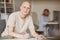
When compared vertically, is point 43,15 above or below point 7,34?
above

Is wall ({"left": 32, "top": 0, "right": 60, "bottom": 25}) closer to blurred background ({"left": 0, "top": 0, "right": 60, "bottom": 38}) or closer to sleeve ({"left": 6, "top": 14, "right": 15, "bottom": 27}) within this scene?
blurred background ({"left": 0, "top": 0, "right": 60, "bottom": 38})

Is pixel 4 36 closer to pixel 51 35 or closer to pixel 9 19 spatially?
pixel 9 19

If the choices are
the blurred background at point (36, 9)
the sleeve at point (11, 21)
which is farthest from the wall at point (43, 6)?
the sleeve at point (11, 21)

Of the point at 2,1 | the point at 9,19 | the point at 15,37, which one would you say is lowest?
the point at 15,37

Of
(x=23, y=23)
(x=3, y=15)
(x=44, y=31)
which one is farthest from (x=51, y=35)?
(x=3, y=15)

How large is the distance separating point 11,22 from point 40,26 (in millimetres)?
178

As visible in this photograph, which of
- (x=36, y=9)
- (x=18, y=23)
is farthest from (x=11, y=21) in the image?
(x=36, y=9)

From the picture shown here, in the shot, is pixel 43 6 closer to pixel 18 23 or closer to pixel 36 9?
pixel 36 9

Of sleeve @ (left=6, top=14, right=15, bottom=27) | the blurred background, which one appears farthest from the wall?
sleeve @ (left=6, top=14, right=15, bottom=27)

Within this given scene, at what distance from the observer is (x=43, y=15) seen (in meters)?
0.75

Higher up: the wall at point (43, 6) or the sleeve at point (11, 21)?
the wall at point (43, 6)

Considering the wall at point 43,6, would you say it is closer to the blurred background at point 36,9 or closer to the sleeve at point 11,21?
the blurred background at point 36,9

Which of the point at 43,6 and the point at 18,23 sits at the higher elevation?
the point at 43,6

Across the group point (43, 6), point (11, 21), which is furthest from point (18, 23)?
point (43, 6)
